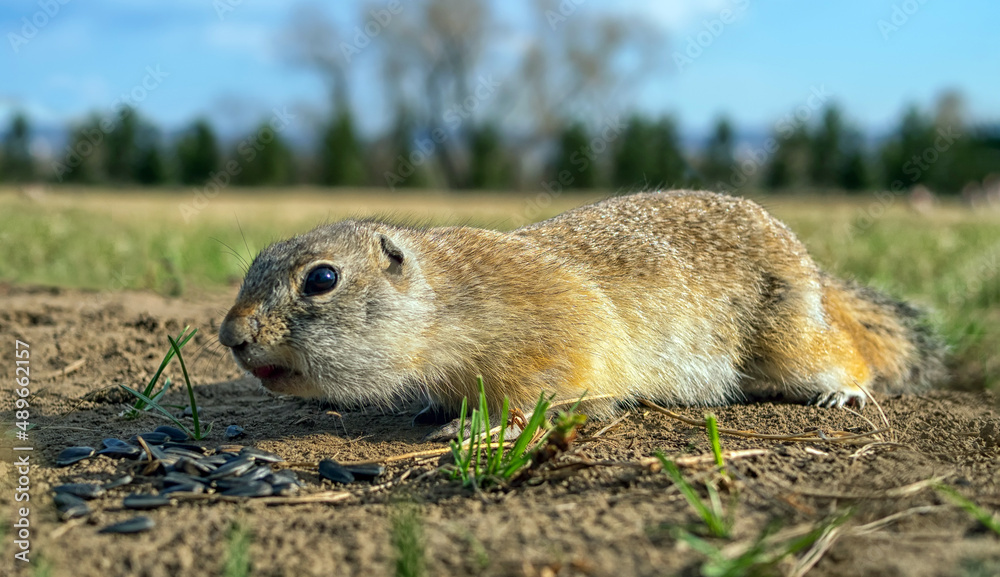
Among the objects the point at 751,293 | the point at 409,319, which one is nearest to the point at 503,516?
the point at 409,319

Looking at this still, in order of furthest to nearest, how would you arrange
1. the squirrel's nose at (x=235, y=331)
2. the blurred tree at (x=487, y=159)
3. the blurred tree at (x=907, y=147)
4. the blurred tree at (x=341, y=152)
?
the blurred tree at (x=487, y=159), the blurred tree at (x=341, y=152), the blurred tree at (x=907, y=147), the squirrel's nose at (x=235, y=331)

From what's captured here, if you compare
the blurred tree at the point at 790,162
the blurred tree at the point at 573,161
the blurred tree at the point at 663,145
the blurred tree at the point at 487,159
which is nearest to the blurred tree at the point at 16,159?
the blurred tree at the point at 487,159

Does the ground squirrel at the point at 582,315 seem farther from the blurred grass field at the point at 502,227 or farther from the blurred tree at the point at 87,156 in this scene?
the blurred tree at the point at 87,156

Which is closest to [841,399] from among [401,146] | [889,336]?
[889,336]

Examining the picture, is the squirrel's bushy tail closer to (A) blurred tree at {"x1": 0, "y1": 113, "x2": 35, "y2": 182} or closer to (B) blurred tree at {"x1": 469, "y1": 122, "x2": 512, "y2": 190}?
(B) blurred tree at {"x1": 469, "y1": 122, "x2": 512, "y2": 190}

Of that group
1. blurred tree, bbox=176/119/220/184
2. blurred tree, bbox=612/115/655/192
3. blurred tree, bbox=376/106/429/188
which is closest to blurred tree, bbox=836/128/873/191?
blurred tree, bbox=612/115/655/192

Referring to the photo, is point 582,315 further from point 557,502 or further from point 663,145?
point 663,145
